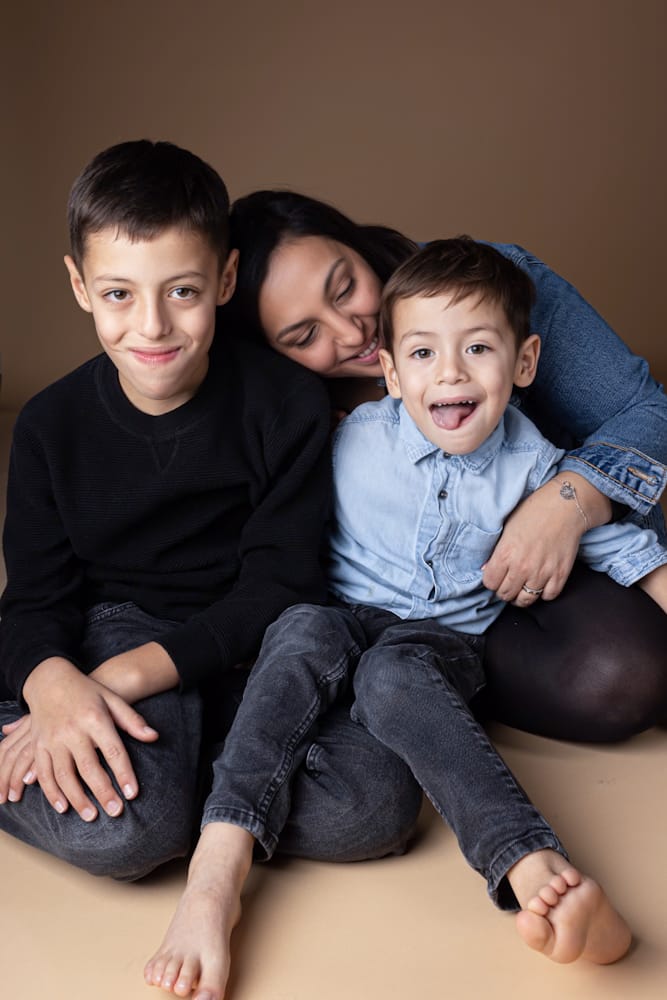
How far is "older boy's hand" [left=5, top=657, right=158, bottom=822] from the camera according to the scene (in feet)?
5.29

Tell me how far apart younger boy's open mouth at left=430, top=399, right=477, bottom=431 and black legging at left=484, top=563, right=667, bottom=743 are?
365mm

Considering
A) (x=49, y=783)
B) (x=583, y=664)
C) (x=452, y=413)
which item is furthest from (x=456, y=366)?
(x=49, y=783)

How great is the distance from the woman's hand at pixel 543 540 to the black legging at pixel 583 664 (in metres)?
0.05

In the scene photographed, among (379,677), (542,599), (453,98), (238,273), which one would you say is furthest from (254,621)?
(453,98)

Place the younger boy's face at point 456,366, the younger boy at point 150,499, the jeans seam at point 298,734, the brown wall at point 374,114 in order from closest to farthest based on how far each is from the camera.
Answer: the jeans seam at point 298,734 < the younger boy at point 150,499 < the younger boy's face at point 456,366 < the brown wall at point 374,114

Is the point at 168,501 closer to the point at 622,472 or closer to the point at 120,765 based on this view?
the point at 120,765

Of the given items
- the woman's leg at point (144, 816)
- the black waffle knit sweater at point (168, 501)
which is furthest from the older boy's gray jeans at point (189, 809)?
the black waffle knit sweater at point (168, 501)

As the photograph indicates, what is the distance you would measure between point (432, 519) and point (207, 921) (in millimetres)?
745

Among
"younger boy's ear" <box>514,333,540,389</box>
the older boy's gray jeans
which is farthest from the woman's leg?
"younger boy's ear" <box>514,333,540,389</box>

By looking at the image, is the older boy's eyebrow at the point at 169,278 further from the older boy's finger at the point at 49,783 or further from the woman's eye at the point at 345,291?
the older boy's finger at the point at 49,783

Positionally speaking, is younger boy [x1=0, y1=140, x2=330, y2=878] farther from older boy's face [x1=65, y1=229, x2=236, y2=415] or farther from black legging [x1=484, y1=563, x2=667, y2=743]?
black legging [x1=484, y1=563, x2=667, y2=743]

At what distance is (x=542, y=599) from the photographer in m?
2.00

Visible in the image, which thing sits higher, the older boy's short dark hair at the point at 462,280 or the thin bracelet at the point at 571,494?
the older boy's short dark hair at the point at 462,280

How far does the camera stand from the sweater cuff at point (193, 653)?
5.79 ft
